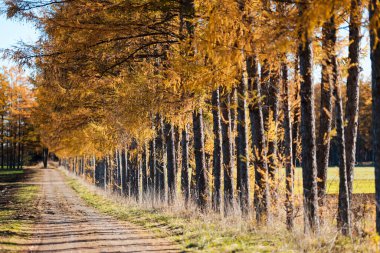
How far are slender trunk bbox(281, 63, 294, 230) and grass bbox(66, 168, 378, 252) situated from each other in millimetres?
311

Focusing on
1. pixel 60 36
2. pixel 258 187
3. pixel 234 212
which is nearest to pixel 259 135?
pixel 258 187

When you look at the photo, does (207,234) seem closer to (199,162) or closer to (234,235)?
(234,235)

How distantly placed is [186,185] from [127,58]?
6218 mm

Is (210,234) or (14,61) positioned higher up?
(14,61)

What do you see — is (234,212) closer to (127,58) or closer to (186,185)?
(127,58)

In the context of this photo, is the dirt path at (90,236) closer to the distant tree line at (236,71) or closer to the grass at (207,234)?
the grass at (207,234)

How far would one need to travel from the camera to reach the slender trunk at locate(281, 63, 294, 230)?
9.85 m

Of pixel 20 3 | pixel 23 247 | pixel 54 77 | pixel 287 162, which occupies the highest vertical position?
pixel 20 3

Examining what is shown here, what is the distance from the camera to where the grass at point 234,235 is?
7.29m

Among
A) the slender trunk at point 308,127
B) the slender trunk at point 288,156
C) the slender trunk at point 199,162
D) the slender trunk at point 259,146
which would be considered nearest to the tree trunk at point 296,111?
the slender trunk at point 288,156

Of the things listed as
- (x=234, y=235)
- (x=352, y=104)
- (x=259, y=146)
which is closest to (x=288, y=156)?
(x=259, y=146)

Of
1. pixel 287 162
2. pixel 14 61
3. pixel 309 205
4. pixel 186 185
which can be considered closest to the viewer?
pixel 309 205

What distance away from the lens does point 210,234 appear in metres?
9.65

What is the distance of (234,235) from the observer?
30.2 ft
